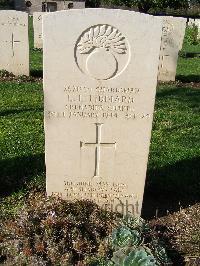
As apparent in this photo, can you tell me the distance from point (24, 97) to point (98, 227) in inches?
205

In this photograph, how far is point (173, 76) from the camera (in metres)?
11.4

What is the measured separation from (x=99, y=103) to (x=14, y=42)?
7248 millimetres

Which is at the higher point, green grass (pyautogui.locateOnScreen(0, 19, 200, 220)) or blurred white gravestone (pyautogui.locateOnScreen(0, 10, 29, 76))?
blurred white gravestone (pyautogui.locateOnScreen(0, 10, 29, 76))

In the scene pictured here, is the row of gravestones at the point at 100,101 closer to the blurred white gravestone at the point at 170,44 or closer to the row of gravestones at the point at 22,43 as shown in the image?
the row of gravestones at the point at 22,43

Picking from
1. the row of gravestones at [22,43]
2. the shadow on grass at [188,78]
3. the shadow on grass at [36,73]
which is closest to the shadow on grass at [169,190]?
the row of gravestones at [22,43]

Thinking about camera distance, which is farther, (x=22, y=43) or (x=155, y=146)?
(x=22, y=43)

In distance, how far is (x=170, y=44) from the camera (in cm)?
1117

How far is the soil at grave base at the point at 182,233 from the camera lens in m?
3.65

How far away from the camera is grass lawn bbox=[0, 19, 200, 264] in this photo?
4828 mm

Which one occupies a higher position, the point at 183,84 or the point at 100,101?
the point at 100,101

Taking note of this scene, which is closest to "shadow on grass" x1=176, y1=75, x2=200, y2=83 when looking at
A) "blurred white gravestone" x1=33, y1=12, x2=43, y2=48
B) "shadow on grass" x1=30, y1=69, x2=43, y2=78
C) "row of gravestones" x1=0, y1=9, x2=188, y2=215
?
"shadow on grass" x1=30, y1=69, x2=43, y2=78

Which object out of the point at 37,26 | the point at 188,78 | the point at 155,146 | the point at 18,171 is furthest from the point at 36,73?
the point at 18,171

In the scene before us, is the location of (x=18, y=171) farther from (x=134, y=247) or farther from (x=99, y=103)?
(x=134, y=247)

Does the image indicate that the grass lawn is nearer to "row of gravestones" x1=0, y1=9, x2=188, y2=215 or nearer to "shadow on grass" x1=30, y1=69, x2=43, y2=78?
"row of gravestones" x1=0, y1=9, x2=188, y2=215
